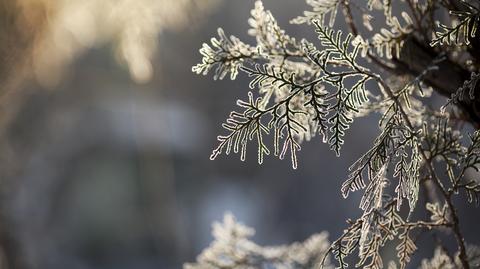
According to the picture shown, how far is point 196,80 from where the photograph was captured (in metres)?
10.5

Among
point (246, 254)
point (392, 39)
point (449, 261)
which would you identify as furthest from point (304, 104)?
point (246, 254)

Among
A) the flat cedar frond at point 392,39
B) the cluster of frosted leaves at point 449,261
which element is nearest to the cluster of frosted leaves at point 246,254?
the cluster of frosted leaves at point 449,261

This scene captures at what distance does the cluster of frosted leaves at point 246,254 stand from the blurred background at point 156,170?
348cm

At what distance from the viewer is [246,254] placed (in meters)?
1.74

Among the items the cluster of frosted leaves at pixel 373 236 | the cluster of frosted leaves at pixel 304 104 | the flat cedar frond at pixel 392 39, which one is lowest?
the cluster of frosted leaves at pixel 373 236

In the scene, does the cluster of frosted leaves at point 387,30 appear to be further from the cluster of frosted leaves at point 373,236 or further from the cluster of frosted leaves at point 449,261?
the cluster of frosted leaves at point 449,261

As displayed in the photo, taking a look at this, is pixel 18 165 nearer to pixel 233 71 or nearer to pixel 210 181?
pixel 233 71

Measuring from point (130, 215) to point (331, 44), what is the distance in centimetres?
856

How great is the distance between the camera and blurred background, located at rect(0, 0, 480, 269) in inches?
285

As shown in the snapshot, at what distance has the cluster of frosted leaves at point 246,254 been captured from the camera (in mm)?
1694

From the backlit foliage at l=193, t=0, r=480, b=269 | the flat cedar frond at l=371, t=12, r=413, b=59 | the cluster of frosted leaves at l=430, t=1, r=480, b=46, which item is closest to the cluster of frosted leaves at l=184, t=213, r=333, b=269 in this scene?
the backlit foliage at l=193, t=0, r=480, b=269

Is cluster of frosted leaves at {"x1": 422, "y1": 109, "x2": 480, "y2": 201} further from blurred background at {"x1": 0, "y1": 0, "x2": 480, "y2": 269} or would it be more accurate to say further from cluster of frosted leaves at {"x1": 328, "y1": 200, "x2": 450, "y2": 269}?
blurred background at {"x1": 0, "y1": 0, "x2": 480, "y2": 269}

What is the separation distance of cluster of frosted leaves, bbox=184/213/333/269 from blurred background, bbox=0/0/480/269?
348 centimetres

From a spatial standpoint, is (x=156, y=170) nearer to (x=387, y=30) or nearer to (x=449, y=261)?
(x=449, y=261)
